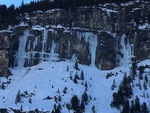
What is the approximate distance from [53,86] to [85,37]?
24782mm

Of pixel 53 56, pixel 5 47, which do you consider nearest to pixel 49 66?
pixel 53 56

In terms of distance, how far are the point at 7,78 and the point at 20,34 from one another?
1818 cm

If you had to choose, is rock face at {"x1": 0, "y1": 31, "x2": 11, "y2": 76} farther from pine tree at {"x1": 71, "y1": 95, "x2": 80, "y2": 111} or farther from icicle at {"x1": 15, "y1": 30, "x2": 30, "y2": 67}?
pine tree at {"x1": 71, "y1": 95, "x2": 80, "y2": 111}

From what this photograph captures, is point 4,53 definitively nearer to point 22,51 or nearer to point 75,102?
point 22,51

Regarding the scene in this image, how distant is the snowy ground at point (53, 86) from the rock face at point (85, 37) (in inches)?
136

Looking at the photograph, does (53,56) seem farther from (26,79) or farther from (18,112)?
(18,112)

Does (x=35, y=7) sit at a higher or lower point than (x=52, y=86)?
higher

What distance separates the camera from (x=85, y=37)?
5084 inches

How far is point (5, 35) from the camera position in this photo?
128250 mm

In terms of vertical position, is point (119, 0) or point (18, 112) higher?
point (119, 0)

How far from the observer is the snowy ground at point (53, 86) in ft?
335

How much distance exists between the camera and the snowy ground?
102 metres

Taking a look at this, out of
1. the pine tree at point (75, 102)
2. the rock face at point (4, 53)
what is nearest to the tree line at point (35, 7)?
the rock face at point (4, 53)

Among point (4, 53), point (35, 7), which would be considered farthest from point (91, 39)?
point (4, 53)
